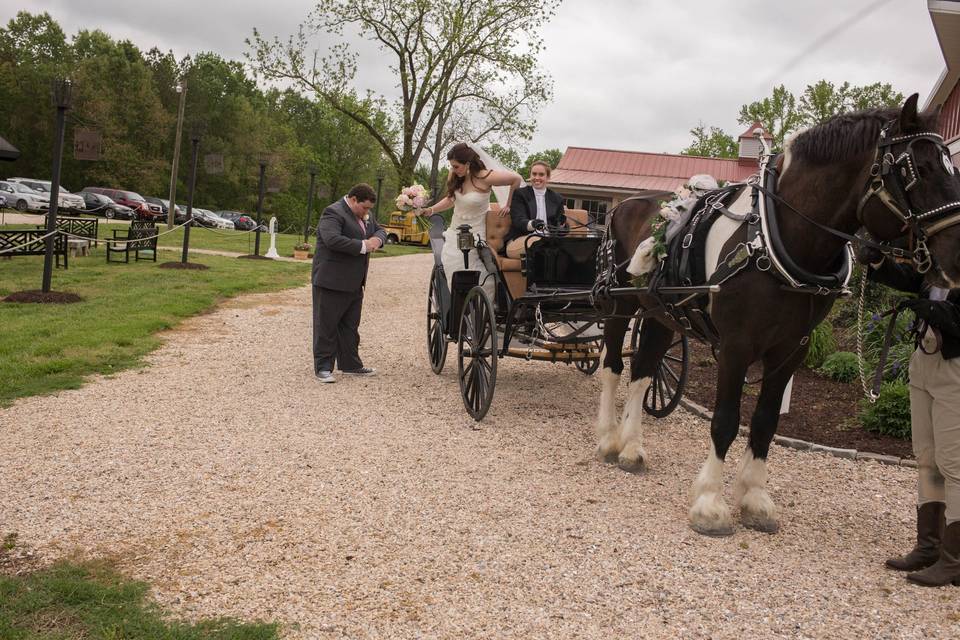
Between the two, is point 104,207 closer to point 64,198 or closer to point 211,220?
point 64,198

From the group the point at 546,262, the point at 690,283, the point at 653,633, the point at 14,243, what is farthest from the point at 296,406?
the point at 14,243

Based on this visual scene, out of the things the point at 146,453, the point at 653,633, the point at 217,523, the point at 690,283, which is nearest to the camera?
the point at 653,633

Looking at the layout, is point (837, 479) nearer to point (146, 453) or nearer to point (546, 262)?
point (546, 262)

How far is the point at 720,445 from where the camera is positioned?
14.4 feet

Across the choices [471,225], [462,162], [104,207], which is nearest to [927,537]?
[471,225]

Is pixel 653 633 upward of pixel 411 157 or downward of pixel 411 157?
downward

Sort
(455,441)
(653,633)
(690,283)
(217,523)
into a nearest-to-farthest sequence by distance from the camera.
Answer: (653,633) → (217,523) → (690,283) → (455,441)

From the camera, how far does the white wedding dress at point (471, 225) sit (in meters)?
7.21

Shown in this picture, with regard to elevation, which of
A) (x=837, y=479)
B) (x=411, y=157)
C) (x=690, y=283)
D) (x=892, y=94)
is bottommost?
(x=837, y=479)

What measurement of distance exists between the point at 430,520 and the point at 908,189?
9.65 ft

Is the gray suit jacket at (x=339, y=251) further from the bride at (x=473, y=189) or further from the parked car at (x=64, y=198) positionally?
the parked car at (x=64, y=198)

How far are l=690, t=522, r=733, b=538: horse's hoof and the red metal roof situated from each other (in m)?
29.0

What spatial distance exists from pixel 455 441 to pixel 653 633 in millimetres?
2948

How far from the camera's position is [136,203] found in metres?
42.2
